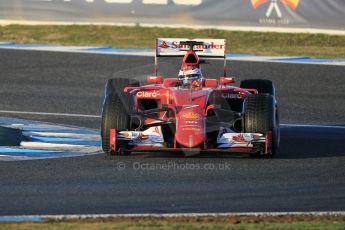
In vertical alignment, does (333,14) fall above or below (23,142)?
above

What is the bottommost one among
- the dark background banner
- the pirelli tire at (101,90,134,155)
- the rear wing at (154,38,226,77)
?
the pirelli tire at (101,90,134,155)

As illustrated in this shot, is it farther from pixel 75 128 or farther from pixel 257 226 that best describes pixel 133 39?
pixel 257 226

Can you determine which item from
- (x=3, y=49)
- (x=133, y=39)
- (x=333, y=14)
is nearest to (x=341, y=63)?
(x=333, y=14)

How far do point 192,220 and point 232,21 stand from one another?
15070mm

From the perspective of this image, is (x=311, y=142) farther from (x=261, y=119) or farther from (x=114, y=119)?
(x=114, y=119)

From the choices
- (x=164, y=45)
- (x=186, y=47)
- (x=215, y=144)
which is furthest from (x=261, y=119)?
(x=164, y=45)

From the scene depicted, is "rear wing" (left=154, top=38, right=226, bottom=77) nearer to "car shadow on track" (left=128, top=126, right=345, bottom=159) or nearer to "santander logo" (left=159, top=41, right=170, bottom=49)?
"santander logo" (left=159, top=41, right=170, bottom=49)

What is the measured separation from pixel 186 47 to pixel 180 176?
9.80 ft

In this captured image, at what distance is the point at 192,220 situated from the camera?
805 cm

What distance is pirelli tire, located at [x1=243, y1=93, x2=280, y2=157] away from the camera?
10.9 m

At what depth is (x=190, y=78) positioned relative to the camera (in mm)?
11992

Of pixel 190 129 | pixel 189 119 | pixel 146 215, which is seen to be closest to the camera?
pixel 146 215

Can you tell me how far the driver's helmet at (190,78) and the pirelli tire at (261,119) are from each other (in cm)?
102

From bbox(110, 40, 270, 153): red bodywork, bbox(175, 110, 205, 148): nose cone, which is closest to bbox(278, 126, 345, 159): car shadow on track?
bbox(110, 40, 270, 153): red bodywork
